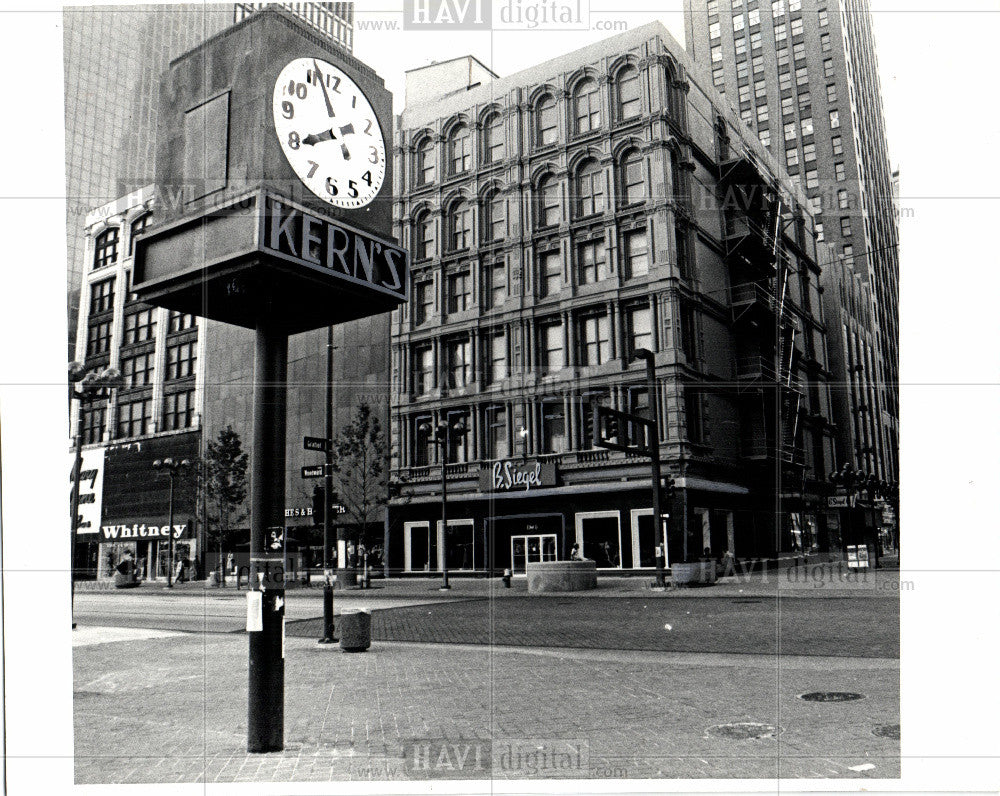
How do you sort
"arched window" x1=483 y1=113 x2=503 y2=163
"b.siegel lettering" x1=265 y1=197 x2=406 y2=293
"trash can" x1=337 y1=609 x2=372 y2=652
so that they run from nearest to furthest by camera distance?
"b.siegel lettering" x1=265 y1=197 x2=406 y2=293 → "arched window" x1=483 y1=113 x2=503 y2=163 → "trash can" x1=337 y1=609 x2=372 y2=652

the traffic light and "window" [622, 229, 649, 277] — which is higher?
"window" [622, 229, 649, 277]

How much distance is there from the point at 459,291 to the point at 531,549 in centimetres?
212

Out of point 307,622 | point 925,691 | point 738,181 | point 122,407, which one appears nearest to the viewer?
point 925,691

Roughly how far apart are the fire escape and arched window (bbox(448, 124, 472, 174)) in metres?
2.03

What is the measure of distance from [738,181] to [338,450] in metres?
3.76

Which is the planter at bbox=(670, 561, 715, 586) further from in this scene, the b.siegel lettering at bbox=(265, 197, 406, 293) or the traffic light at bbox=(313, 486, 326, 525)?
the b.siegel lettering at bbox=(265, 197, 406, 293)

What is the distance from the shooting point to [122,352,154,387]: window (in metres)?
5.93

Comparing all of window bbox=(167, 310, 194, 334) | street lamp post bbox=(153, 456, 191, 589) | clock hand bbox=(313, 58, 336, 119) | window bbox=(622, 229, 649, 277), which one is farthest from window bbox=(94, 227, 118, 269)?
window bbox=(622, 229, 649, 277)

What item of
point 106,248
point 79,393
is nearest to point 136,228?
point 106,248

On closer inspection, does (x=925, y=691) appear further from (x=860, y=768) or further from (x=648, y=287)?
(x=648, y=287)

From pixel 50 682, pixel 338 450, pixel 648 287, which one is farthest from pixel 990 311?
pixel 50 682

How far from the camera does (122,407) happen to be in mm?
5895

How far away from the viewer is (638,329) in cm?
652

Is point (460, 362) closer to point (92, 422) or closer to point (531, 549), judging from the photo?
point (531, 549)
